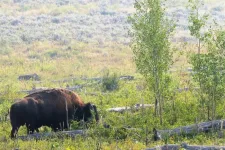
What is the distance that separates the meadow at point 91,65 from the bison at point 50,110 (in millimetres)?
546

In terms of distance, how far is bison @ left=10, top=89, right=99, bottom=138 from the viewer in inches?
635

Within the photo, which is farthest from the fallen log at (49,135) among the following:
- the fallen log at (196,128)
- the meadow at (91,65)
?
the fallen log at (196,128)

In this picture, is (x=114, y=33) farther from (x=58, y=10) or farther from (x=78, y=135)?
(x=78, y=135)

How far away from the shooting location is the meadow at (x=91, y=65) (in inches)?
579

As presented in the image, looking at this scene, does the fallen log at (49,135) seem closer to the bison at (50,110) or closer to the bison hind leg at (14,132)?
the bison hind leg at (14,132)

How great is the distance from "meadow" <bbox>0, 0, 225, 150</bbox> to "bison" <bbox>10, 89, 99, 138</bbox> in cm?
55

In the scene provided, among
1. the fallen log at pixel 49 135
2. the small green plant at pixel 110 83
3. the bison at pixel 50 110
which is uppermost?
the bison at pixel 50 110

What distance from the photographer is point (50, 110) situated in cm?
1722

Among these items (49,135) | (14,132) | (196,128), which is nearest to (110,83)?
(14,132)

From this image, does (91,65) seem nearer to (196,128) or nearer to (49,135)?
(49,135)

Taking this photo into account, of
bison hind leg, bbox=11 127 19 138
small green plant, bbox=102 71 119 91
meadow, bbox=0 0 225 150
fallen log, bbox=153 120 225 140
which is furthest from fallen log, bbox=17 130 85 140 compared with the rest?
small green plant, bbox=102 71 119 91

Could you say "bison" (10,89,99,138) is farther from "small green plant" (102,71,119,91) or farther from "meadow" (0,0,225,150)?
"small green plant" (102,71,119,91)

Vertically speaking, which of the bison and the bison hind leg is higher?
the bison

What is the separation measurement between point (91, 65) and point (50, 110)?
18.9 metres
